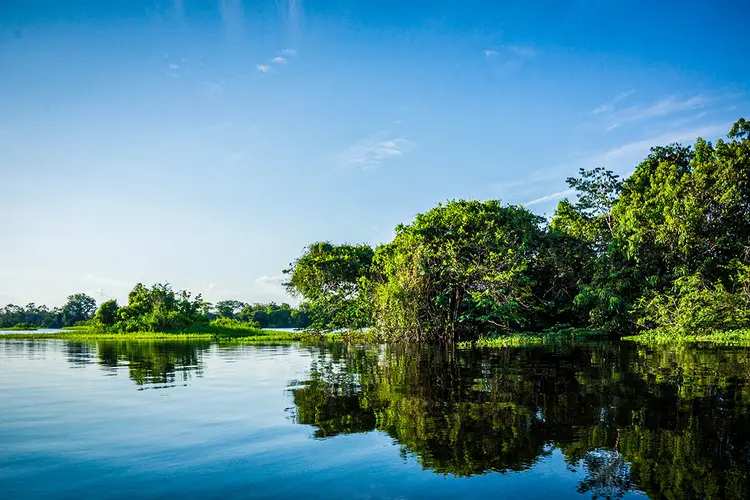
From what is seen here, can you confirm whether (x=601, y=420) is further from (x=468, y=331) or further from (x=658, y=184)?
(x=658, y=184)

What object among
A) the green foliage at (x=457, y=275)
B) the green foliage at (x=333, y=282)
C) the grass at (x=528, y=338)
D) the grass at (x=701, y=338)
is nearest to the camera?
the grass at (x=701, y=338)

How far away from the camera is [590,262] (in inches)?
1406

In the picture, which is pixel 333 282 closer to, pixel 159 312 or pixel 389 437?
pixel 159 312

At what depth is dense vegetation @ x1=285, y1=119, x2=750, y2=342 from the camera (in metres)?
27.9

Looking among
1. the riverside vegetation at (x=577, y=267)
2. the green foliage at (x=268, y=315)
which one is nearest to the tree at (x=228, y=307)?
the green foliage at (x=268, y=315)

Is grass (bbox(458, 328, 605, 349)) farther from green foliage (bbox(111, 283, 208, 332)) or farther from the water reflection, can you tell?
green foliage (bbox(111, 283, 208, 332))

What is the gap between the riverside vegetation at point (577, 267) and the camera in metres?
27.9

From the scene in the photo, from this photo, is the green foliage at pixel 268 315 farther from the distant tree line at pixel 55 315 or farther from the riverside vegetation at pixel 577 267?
the riverside vegetation at pixel 577 267

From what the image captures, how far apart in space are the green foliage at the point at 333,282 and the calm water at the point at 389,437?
2722cm

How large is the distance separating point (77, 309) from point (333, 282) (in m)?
83.4

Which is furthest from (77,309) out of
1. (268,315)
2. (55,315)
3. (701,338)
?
(701,338)

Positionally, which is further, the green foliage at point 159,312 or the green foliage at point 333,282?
the green foliage at point 159,312

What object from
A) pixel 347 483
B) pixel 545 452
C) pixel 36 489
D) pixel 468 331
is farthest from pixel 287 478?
pixel 468 331

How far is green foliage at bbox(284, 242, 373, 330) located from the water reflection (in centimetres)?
2617
